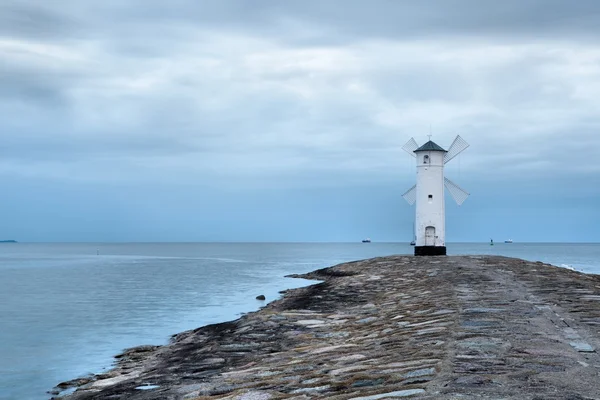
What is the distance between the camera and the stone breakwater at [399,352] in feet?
20.1

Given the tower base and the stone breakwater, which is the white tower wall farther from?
the stone breakwater

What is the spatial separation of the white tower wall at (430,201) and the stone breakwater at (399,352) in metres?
16.3

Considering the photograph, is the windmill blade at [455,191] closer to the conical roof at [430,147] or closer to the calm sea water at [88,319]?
the conical roof at [430,147]

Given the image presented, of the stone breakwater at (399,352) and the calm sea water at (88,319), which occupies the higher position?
the stone breakwater at (399,352)

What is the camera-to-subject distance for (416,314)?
11828 mm

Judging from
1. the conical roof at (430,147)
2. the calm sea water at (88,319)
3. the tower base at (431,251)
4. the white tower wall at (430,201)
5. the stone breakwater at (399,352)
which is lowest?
the calm sea water at (88,319)

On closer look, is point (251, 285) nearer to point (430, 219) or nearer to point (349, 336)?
point (430, 219)

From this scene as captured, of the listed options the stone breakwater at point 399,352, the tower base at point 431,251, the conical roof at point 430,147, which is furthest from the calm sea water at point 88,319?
the conical roof at point 430,147

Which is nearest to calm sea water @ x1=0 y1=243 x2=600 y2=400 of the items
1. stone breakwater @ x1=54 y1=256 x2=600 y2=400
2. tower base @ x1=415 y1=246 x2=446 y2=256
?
stone breakwater @ x1=54 y1=256 x2=600 y2=400

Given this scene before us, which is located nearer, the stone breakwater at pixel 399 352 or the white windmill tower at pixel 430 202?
the stone breakwater at pixel 399 352

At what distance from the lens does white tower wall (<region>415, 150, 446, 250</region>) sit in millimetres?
34000

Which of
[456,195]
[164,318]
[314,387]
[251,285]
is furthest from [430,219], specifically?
[314,387]

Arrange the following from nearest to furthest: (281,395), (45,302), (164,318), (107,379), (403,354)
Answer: (281,395) < (403,354) < (107,379) < (164,318) < (45,302)

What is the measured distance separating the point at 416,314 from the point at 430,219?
22.7 metres
